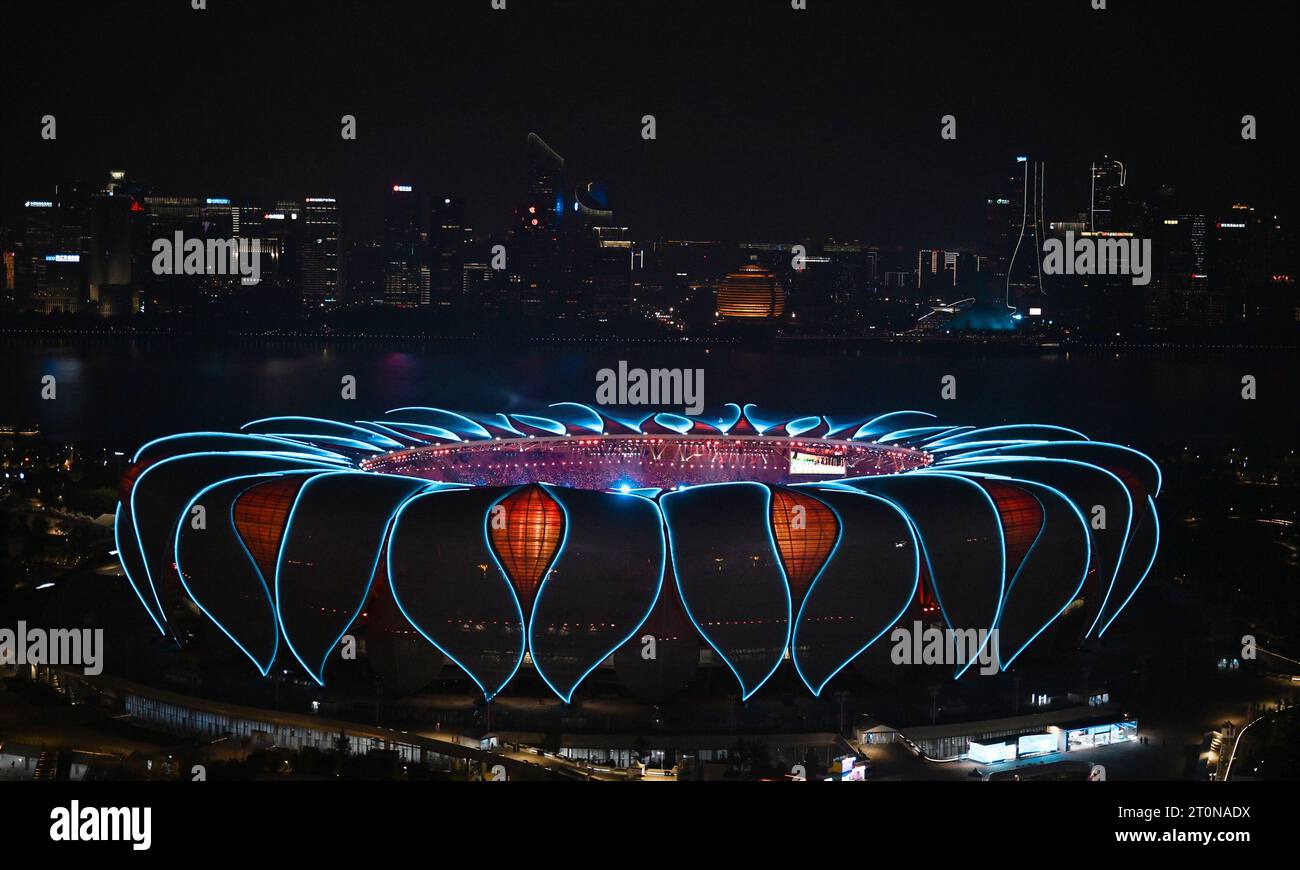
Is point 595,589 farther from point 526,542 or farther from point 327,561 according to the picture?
point 327,561

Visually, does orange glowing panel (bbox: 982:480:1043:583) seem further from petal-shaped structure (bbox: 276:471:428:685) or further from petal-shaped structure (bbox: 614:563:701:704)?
petal-shaped structure (bbox: 276:471:428:685)

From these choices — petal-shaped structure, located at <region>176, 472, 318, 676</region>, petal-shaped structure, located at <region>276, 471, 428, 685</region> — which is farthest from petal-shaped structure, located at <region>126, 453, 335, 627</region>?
petal-shaped structure, located at <region>276, 471, 428, 685</region>

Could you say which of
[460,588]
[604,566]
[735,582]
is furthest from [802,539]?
[460,588]

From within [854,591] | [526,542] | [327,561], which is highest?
[526,542]

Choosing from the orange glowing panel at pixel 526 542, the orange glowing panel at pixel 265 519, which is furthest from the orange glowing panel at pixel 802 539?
the orange glowing panel at pixel 265 519

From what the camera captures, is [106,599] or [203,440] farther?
[106,599]

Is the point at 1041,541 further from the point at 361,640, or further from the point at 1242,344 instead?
the point at 1242,344
